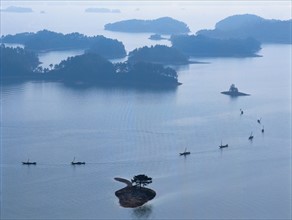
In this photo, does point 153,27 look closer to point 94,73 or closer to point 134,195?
point 94,73

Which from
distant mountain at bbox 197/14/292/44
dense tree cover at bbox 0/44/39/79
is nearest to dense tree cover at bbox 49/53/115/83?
dense tree cover at bbox 0/44/39/79

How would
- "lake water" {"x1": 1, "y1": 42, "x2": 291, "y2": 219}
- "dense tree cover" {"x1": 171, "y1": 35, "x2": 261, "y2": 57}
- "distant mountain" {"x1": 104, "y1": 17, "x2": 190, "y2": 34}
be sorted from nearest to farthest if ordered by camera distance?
"lake water" {"x1": 1, "y1": 42, "x2": 291, "y2": 219} < "dense tree cover" {"x1": 171, "y1": 35, "x2": 261, "y2": 57} < "distant mountain" {"x1": 104, "y1": 17, "x2": 190, "y2": 34}

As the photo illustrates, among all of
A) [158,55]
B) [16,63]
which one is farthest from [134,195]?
[158,55]

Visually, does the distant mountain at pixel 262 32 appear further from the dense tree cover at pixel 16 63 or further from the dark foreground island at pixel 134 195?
the dark foreground island at pixel 134 195

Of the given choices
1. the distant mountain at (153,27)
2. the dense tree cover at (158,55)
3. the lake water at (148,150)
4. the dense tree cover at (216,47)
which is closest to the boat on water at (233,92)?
the lake water at (148,150)

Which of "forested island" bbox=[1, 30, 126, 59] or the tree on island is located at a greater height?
"forested island" bbox=[1, 30, 126, 59]

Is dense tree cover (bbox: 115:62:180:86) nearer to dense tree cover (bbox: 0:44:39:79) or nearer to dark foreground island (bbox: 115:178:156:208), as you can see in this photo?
dense tree cover (bbox: 0:44:39:79)
